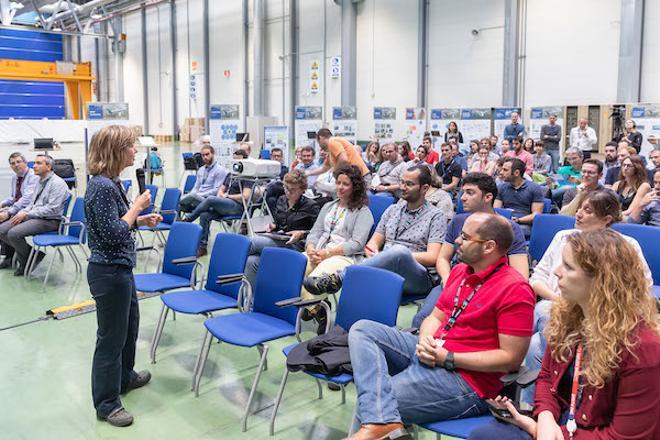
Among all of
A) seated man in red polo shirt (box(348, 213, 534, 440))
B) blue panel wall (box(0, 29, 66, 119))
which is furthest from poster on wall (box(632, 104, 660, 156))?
blue panel wall (box(0, 29, 66, 119))

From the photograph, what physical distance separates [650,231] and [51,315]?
4.55 meters

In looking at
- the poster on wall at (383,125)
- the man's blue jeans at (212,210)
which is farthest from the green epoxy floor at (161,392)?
the poster on wall at (383,125)

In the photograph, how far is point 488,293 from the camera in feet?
8.02

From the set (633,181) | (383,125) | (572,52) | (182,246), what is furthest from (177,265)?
(383,125)

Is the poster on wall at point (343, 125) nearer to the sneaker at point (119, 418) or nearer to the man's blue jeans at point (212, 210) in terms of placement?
the man's blue jeans at point (212, 210)

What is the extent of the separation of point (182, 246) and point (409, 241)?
1.65 m

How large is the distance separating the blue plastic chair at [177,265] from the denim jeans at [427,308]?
5.31ft

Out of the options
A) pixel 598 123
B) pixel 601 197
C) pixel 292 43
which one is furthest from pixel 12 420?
pixel 292 43

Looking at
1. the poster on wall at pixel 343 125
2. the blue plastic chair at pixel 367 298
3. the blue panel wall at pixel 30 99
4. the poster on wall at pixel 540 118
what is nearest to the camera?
the blue plastic chair at pixel 367 298

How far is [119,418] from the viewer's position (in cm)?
318

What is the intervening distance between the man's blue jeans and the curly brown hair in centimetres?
303

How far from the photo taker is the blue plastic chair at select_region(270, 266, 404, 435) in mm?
2977

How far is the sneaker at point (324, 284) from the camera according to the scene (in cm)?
390

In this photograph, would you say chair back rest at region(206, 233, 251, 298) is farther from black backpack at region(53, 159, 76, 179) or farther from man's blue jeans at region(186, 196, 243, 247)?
black backpack at region(53, 159, 76, 179)
